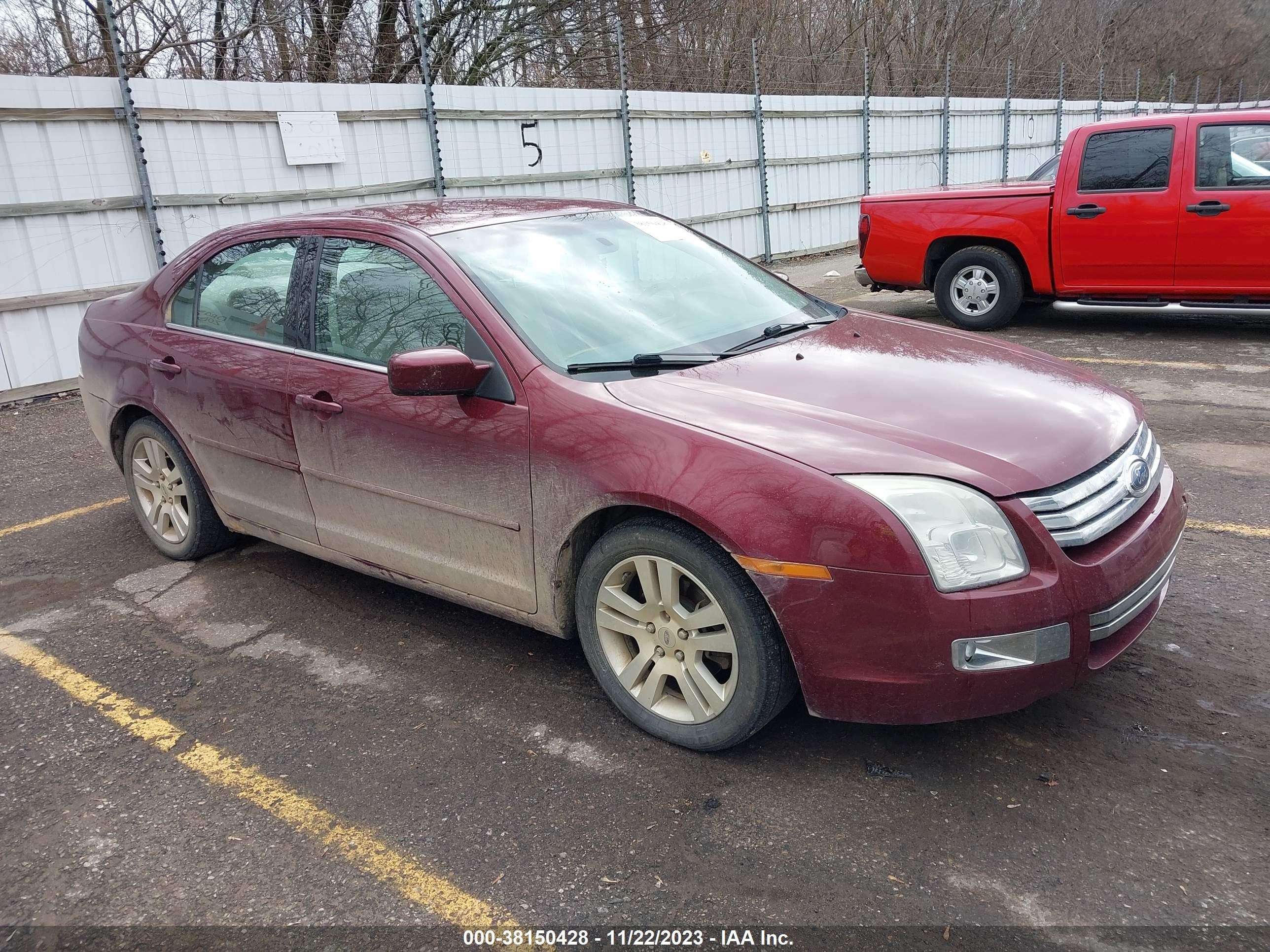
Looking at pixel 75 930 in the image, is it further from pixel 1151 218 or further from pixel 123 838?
pixel 1151 218

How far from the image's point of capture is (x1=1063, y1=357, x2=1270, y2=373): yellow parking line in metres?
7.29

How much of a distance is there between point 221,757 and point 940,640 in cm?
213

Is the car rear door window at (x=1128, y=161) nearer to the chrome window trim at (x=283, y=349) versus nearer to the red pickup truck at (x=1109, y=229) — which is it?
the red pickup truck at (x=1109, y=229)

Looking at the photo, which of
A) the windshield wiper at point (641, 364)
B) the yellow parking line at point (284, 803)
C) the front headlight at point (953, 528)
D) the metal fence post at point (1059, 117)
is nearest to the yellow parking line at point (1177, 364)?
the windshield wiper at point (641, 364)

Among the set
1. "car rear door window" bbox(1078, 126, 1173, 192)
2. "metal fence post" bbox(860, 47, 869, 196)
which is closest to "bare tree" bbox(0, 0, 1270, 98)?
"metal fence post" bbox(860, 47, 869, 196)

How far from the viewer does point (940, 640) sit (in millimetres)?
2529

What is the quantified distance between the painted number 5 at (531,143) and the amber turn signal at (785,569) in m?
9.66

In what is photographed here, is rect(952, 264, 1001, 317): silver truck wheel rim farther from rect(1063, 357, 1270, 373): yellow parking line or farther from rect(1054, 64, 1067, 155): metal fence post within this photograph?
rect(1054, 64, 1067, 155): metal fence post

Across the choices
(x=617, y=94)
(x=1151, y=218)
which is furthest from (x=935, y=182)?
(x=1151, y=218)

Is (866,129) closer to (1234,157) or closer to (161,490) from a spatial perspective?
(1234,157)

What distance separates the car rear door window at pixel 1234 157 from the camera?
759 centimetres

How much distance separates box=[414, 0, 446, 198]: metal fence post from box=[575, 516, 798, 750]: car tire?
8.35 m

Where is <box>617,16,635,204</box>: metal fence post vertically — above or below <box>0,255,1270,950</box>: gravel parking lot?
above

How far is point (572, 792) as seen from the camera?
9.27 ft
